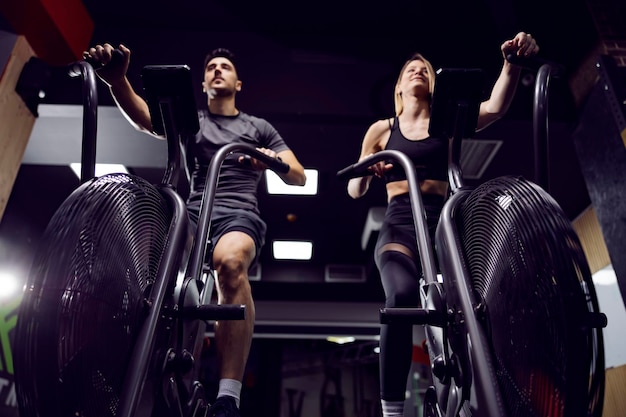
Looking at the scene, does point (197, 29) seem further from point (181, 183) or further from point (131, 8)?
point (181, 183)

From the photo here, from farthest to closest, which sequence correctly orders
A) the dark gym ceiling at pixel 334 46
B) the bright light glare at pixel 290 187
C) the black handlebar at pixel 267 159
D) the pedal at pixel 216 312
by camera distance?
1. the bright light glare at pixel 290 187
2. the dark gym ceiling at pixel 334 46
3. the black handlebar at pixel 267 159
4. the pedal at pixel 216 312

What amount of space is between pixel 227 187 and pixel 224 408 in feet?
3.20

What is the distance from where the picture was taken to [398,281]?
1.78 meters

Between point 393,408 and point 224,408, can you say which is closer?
point 224,408

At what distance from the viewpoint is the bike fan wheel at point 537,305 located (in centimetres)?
92

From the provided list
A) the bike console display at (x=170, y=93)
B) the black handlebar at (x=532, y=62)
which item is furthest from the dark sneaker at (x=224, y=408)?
the black handlebar at (x=532, y=62)

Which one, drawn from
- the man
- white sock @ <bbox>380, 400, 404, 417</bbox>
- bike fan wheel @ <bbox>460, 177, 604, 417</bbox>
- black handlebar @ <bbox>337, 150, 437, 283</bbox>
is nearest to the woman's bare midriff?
black handlebar @ <bbox>337, 150, 437, 283</bbox>

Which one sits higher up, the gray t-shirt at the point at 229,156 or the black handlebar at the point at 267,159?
the gray t-shirt at the point at 229,156

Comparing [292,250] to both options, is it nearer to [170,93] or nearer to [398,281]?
[398,281]

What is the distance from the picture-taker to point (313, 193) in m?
6.06

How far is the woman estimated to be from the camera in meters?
1.68

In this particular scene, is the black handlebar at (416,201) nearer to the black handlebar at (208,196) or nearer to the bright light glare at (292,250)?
the black handlebar at (208,196)

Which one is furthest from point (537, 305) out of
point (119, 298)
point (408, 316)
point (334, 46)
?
point (334, 46)

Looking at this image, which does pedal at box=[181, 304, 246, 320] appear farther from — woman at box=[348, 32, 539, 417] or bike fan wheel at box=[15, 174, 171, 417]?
woman at box=[348, 32, 539, 417]
